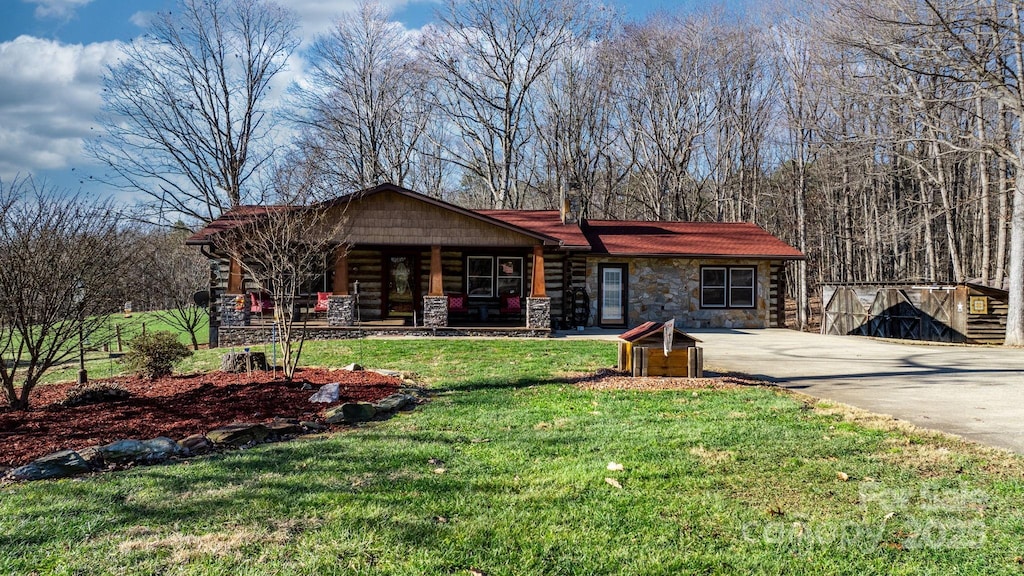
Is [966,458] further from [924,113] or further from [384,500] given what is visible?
[924,113]

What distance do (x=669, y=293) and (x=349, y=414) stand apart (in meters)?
15.8

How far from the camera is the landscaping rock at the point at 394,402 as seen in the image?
704 cm

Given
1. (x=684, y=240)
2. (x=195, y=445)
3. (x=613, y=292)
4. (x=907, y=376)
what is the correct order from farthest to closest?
1. (x=684, y=240)
2. (x=613, y=292)
3. (x=907, y=376)
4. (x=195, y=445)

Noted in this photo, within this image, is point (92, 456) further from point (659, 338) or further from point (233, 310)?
point (233, 310)

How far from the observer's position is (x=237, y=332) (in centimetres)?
1728

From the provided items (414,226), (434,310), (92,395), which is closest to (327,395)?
(92,395)

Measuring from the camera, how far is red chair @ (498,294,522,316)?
62.2ft

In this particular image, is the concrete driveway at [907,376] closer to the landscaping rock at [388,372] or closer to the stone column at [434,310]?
the landscaping rock at [388,372]

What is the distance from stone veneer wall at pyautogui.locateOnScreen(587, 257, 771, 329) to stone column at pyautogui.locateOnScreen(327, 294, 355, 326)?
7640mm

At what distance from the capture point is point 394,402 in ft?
23.9

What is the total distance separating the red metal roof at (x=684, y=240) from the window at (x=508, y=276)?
2.61m

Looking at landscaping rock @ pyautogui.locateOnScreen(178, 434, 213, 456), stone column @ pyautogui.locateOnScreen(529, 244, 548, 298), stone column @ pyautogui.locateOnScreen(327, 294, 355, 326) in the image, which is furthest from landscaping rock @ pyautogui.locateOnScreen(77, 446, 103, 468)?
stone column @ pyautogui.locateOnScreen(529, 244, 548, 298)

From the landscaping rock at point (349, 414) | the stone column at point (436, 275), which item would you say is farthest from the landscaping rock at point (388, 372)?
the stone column at point (436, 275)

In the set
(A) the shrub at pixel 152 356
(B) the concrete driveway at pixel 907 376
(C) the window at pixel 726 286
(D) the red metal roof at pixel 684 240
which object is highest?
(D) the red metal roof at pixel 684 240
